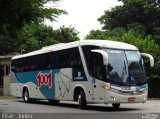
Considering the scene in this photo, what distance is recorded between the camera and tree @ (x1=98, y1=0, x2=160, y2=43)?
5522cm

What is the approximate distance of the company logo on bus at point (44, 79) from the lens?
1027 inches

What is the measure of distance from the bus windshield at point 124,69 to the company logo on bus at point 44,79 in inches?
241

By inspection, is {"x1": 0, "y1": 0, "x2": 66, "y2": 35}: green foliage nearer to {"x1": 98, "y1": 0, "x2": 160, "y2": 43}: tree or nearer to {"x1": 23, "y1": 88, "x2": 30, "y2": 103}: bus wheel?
{"x1": 23, "y1": 88, "x2": 30, "y2": 103}: bus wheel

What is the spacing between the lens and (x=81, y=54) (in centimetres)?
2198

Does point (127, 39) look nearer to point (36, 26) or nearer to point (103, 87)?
point (103, 87)

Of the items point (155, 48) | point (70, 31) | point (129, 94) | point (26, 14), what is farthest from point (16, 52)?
point (26, 14)

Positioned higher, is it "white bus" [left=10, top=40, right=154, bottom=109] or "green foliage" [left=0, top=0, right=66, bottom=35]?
"green foliage" [left=0, top=0, right=66, bottom=35]

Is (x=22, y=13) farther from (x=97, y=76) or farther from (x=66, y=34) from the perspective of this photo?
(x=66, y=34)

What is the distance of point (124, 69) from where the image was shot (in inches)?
810

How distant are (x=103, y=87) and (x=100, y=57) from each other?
138 centimetres

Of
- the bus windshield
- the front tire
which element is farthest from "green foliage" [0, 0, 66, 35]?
the front tire

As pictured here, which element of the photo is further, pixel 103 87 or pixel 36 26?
pixel 103 87

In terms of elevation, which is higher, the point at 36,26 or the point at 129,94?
the point at 36,26

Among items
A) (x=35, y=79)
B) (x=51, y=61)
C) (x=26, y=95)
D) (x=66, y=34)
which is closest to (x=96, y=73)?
(x=51, y=61)
